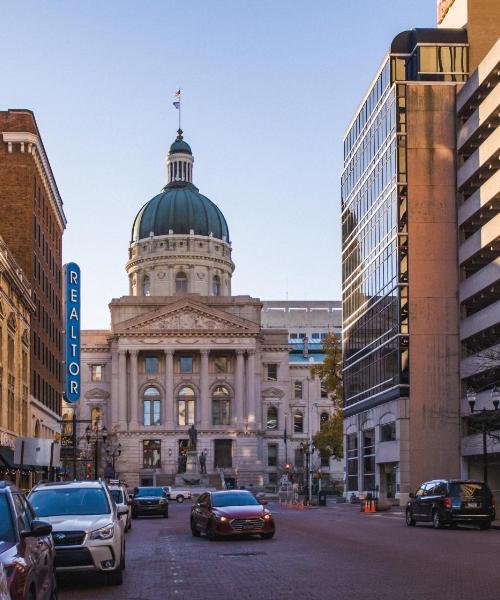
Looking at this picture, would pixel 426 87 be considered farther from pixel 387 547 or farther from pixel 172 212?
pixel 172 212

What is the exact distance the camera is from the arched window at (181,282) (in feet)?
535

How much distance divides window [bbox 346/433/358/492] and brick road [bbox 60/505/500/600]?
4871 cm

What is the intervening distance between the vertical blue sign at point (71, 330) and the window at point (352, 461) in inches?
844

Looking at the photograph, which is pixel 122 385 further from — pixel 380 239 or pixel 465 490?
pixel 465 490

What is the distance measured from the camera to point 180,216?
544ft

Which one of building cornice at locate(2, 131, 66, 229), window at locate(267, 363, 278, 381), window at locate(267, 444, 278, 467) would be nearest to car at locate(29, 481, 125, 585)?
building cornice at locate(2, 131, 66, 229)

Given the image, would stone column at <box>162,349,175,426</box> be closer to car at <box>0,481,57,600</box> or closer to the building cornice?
the building cornice

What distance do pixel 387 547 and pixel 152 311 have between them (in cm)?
11705

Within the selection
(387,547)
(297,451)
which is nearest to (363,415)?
(387,547)

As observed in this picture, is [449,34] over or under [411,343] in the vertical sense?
over

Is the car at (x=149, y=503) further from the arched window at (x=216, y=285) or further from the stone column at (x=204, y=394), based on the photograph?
the arched window at (x=216, y=285)

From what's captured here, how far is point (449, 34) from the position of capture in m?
67.2

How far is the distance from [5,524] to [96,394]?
138 metres

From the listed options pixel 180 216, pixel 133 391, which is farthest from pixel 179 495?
pixel 180 216
